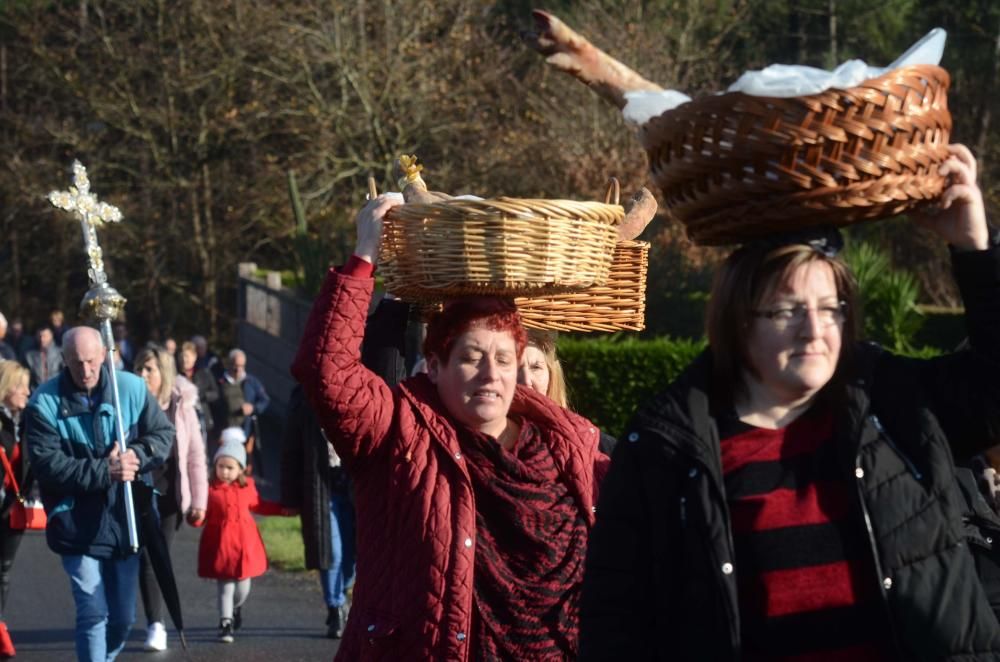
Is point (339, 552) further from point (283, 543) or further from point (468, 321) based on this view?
point (468, 321)

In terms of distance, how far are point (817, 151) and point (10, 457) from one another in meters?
7.26

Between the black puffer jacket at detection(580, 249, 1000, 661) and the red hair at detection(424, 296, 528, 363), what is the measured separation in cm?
124

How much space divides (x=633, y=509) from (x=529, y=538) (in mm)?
1173

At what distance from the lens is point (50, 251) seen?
3488 centimetres

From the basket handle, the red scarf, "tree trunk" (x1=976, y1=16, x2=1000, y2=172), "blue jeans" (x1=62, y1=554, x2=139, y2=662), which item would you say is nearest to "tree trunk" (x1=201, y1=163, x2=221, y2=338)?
"tree trunk" (x1=976, y1=16, x2=1000, y2=172)

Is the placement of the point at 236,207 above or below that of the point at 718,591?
above

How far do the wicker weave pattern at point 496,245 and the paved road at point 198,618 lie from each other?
532cm

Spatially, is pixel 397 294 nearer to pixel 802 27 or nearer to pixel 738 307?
pixel 738 307

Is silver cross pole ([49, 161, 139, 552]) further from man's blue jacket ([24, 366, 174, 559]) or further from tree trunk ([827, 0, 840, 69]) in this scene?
tree trunk ([827, 0, 840, 69])

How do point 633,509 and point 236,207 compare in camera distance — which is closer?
point 633,509

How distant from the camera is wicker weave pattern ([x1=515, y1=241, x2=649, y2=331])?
4.74 metres

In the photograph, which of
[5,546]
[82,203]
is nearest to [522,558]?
[82,203]

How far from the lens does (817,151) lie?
9.56 ft

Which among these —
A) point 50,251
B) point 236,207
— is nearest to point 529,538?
point 236,207
